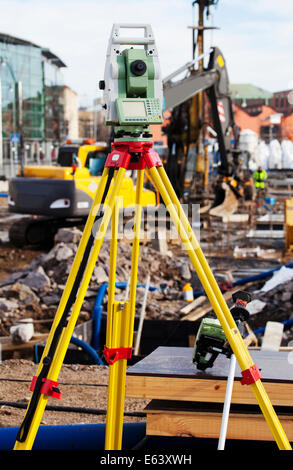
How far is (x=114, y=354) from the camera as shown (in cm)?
314

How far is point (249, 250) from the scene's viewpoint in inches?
507

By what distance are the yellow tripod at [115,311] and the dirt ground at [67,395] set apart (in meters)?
1.06

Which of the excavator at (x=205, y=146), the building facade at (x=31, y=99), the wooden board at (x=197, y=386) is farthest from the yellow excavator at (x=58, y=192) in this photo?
the building facade at (x=31, y=99)

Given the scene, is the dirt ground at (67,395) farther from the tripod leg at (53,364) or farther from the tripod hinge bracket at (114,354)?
the tripod leg at (53,364)

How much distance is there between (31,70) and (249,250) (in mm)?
37819

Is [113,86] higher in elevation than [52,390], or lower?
higher

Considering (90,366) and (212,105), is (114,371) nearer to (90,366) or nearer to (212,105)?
(90,366)

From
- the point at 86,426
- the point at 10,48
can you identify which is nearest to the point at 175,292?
the point at 86,426

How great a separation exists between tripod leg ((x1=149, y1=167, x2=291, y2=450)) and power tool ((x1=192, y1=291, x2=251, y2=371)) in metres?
0.17

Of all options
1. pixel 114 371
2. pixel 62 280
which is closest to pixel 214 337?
pixel 114 371

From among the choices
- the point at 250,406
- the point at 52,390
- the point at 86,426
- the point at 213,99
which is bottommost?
the point at 86,426

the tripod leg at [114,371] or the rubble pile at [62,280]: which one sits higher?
the tripod leg at [114,371]

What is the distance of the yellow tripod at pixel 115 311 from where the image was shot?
2824mm

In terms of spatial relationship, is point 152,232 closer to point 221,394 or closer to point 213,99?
point 213,99
